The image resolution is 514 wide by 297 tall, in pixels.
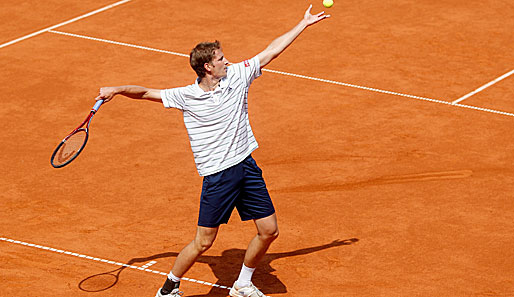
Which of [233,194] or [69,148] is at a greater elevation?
[69,148]

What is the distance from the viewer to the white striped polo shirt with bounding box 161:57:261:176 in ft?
29.8

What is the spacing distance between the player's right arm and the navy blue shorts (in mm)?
866

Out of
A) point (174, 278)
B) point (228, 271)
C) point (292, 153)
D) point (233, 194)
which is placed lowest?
point (228, 271)

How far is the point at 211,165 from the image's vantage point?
30.0 ft

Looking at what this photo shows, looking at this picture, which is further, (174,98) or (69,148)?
(69,148)

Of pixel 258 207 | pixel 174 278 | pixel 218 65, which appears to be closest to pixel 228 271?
pixel 174 278

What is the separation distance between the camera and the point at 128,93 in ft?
29.8

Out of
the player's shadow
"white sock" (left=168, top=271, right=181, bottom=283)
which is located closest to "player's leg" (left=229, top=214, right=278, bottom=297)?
the player's shadow

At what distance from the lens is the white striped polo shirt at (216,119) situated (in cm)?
909

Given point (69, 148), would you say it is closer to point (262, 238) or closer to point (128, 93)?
point (128, 93)

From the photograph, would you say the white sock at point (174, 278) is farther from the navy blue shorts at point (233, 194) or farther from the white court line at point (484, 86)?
the white court line at point (484, 86)

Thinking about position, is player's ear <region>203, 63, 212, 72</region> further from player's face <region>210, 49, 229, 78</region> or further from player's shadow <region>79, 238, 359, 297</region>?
player's shadow <region>79, 238, 359, 297</region>

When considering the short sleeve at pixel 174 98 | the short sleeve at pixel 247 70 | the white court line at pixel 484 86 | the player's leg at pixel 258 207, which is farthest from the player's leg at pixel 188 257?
the white court line at pixel 484 86

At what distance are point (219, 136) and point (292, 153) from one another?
13.7ft
